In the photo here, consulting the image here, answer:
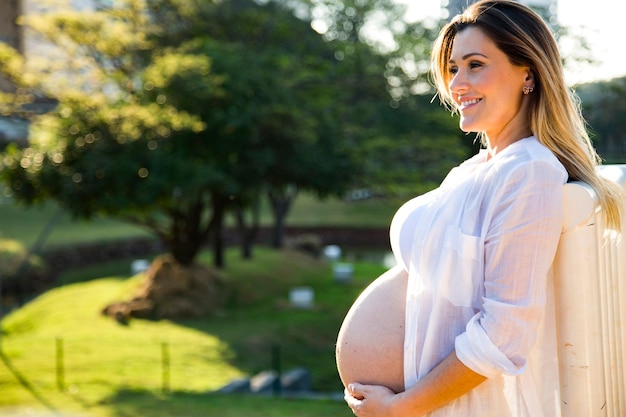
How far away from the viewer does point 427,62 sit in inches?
415

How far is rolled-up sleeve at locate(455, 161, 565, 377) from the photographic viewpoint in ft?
3.86

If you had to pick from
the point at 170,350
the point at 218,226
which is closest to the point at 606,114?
the point at 170,350

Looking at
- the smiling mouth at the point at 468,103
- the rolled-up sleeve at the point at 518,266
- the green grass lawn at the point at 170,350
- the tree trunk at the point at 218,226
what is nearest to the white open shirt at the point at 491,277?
the rolled-up sleeve at the point at 518,266

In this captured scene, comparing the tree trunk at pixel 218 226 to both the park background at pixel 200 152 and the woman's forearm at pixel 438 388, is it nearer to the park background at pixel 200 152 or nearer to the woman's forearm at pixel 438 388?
the park background at pixel 200 152

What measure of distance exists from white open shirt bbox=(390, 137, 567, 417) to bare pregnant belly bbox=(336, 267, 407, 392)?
60 mm

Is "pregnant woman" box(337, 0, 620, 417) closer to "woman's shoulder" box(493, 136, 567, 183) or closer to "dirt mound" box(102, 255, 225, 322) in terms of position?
"woman's shoulder" box(493, 136, 567, 183)

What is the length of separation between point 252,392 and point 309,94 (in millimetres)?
5351

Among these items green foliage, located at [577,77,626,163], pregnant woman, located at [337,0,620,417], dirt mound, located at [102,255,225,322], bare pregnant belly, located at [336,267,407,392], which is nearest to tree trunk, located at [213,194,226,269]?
dirt mound, located at [102,255,225,322]

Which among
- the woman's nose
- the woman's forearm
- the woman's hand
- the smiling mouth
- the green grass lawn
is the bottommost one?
the green grass lawn

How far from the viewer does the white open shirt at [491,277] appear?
3.87ft

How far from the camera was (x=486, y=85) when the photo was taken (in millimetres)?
1296

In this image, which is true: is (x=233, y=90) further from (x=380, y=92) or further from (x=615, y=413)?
(x=615, y=413)

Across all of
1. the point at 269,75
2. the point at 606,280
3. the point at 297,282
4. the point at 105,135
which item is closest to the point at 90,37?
the point at 105,135

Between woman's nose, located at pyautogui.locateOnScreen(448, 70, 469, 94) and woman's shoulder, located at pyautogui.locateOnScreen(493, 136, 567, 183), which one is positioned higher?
woman's nose, located at pyautogui.locateOnScreen(448, 70, 469, 94)
